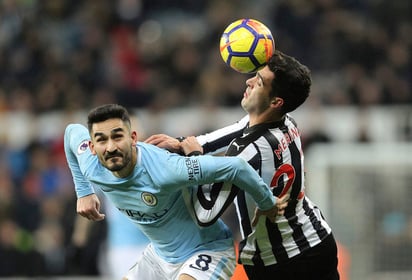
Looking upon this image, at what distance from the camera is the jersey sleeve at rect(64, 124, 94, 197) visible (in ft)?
21.7

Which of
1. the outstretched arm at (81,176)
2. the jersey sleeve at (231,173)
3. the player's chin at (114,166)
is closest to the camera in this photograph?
the jersey sleeve at (231,173)

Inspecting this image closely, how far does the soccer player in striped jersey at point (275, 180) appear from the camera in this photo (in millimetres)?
6324

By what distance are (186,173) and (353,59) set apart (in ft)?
23.6

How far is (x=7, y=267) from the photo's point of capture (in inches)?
442

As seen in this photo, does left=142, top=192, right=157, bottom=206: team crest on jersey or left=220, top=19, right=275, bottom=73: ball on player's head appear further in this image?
left=220, top=19, right=275, bottom=73: ball on player's head

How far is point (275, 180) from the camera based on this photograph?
642 centimetres

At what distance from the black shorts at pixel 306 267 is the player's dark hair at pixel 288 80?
91 cm

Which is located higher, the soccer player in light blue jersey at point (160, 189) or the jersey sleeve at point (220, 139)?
the jersey sleeve at point (220, 139)

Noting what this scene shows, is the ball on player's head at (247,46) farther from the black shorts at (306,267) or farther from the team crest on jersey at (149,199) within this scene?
the black shorts at (306,267)

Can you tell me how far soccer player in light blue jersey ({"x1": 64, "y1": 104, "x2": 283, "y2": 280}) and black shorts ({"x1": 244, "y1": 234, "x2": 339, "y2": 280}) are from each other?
0.22 meters

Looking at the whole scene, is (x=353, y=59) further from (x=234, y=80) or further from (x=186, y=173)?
(x=186, y=173)

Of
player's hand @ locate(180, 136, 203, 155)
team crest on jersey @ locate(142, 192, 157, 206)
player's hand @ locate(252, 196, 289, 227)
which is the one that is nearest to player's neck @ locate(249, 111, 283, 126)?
player's hand @ locate(180, 136, 203, 155)

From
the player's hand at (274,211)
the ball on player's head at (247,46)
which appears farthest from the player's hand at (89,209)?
the ball on player's head at (247,46)

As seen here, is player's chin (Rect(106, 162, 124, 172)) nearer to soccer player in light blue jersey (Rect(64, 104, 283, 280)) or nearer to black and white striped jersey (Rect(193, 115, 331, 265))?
soccer player in light blue jersey (Rect(64, 104, 283, 280))
